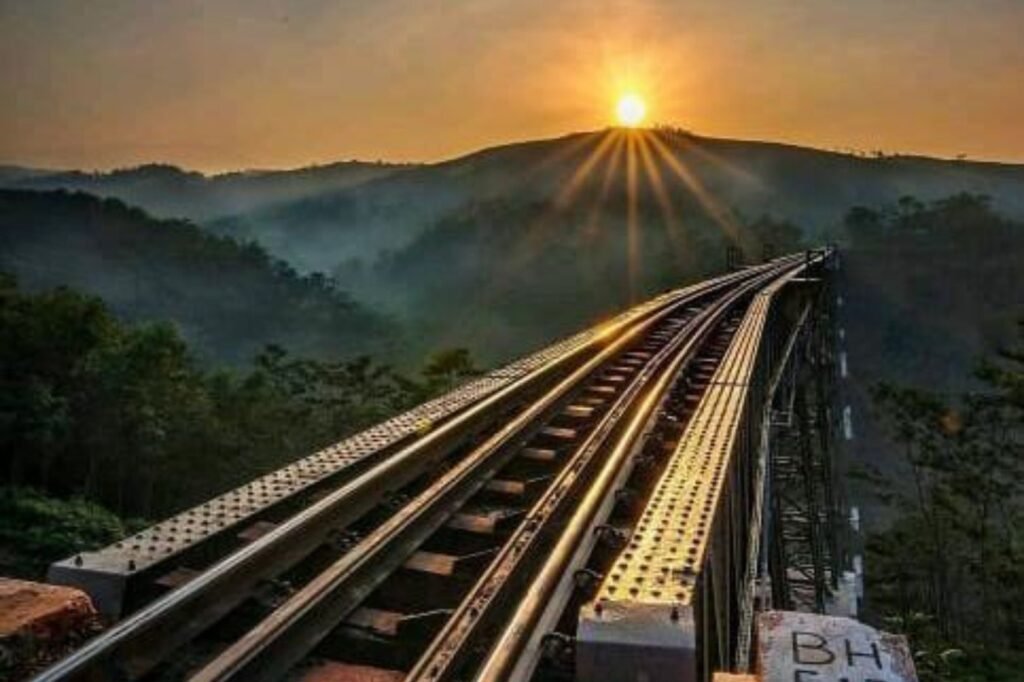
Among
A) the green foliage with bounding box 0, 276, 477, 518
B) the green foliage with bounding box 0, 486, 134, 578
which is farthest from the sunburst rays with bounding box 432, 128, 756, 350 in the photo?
the green foliage with bounding box 0, 486, 134, 578

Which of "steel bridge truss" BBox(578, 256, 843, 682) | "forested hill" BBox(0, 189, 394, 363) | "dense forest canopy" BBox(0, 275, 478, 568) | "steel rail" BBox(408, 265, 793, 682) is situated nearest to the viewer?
"steel bridge truss" BBox(578, 256, 843, 682)

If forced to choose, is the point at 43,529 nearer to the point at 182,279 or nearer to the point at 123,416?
the point at 123,416

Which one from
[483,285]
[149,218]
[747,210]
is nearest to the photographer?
[149,218]

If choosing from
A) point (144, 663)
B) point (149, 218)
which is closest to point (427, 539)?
point (144, 663)

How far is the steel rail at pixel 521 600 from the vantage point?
3.44 m

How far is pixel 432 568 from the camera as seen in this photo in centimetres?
472

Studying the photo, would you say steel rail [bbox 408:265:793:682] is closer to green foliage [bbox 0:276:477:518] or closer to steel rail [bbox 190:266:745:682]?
steel rail [bbox 190:266:745:682]

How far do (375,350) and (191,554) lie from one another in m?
103

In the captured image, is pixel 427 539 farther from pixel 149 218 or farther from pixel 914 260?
pixel 149 218

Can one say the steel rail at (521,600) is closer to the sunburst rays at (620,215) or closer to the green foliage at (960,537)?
the green foliage at (960,537)

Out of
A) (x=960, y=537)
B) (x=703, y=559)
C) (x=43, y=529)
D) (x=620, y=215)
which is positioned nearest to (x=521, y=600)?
(x=703, y=559)

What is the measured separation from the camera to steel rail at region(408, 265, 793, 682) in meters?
3.44

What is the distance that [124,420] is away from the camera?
1227 inches

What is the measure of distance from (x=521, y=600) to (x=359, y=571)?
2.72 ft
